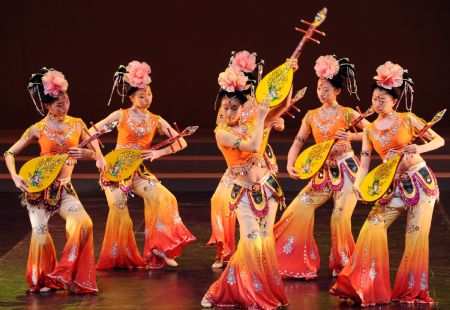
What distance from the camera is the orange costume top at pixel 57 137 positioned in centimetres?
636

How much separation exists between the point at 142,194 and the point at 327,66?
60.5 inches

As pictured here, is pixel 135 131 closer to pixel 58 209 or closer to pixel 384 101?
pixel 58 209

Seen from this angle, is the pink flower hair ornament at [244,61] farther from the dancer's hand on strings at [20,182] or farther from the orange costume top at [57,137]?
the dancer's hand on strings at [20,182]

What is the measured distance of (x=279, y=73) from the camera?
5.82m

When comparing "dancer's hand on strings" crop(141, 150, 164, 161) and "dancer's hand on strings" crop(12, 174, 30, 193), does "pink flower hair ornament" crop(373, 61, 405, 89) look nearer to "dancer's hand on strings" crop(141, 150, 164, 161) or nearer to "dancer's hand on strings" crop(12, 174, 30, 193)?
"dancer's hand on strings" crop(141, 150, 164, 161)

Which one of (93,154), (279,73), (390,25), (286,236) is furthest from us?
(390,25)

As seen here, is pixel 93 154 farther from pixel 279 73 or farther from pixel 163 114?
pixel 163 114

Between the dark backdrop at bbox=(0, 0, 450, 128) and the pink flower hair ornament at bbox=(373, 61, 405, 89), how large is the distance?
649 centimetres

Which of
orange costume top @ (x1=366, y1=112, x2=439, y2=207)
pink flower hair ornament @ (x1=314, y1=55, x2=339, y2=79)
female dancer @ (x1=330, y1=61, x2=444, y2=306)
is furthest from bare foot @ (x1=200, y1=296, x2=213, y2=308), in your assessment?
pink flower hair ornament @ (x1=314, y1=55, x2=339, y2=79)

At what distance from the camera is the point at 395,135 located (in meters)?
6.01

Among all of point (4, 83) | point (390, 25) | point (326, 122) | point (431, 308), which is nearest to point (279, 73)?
point (326, 122)

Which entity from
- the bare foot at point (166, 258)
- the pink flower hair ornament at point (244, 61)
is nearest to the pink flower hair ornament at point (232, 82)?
the pink flower hair ornament at point (244, 61)

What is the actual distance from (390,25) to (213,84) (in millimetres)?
2236

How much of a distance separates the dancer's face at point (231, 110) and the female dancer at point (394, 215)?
80cm
